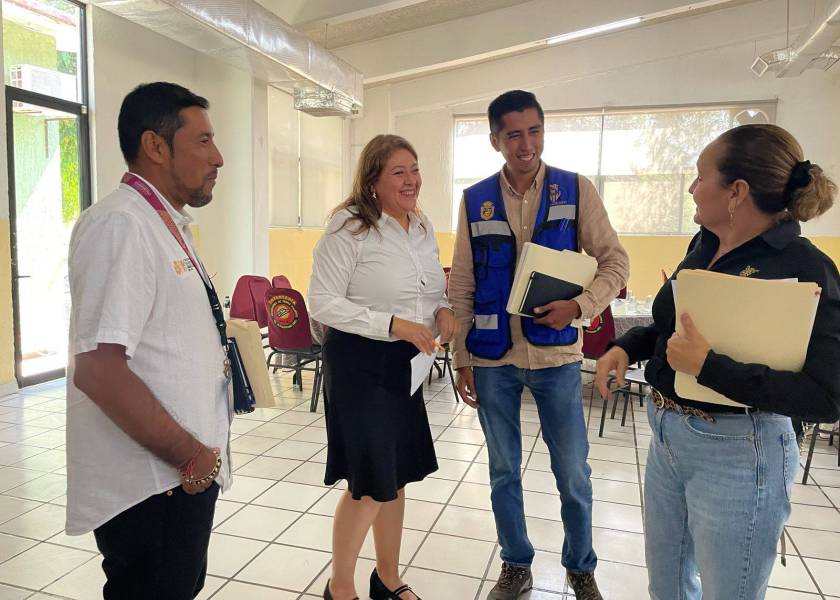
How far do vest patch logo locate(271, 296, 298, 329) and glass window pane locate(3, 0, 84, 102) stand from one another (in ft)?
9.20

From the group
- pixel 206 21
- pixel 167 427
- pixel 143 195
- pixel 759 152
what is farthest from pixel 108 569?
pixel 206 21

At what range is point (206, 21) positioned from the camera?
4.48 metres

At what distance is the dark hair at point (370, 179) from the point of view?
1948 mm

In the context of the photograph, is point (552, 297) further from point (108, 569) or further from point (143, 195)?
point (108, 569)

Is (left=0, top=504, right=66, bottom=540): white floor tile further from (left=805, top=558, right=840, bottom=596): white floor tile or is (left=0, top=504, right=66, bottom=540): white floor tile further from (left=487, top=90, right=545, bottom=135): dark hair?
(left=805, top=558, right=840, bottom=596): white floor tile

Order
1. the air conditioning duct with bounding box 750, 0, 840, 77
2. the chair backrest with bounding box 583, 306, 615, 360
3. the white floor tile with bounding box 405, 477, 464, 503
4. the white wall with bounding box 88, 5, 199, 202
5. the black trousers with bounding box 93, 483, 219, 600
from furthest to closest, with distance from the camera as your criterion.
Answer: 1. the white wall with bounding box 88, 5, 199, 202
2. the air conditioning duct with bounding box 750, 0, 840, 77
3. the chair backrest with bounding box 583, 306, 615, 360
4. the white floor tile with bounding box 405, 477, 464, 503
5. the black trousers with bounding box 93, 483, 219, 600

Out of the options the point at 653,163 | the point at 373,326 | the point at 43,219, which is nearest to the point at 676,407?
the point at 373,326

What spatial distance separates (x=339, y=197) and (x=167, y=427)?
8.41m

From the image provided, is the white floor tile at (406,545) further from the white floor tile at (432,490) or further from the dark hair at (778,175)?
the dark hair at (778,175)

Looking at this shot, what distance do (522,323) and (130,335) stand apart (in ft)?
4.23

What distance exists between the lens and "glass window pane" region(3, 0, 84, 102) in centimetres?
500

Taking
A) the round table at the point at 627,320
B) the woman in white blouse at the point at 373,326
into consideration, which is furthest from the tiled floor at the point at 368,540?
the round table at the point at 627,320

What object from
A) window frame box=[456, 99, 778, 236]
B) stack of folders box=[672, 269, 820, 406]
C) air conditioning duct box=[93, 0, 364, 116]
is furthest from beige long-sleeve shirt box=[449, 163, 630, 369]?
window frame box=[456, 99, 778, 236]

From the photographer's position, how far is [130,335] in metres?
1.12
